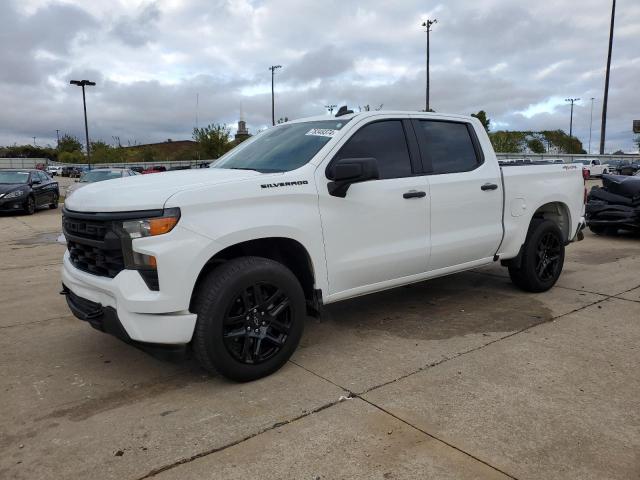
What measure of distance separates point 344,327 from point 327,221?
52.4 inches

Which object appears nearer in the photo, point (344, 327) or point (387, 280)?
point (387, 280)

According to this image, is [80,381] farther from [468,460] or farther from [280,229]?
[468,460]

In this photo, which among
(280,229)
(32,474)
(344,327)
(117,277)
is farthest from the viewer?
(344,327)

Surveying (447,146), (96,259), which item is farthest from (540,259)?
→ (96,259)

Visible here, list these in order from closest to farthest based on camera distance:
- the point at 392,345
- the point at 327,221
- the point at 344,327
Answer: the point at 327,221 < the point at 392,345 < the point at 344,327

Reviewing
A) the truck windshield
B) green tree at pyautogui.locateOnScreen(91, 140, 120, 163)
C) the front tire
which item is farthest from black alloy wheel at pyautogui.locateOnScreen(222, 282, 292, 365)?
green tree at pyautogui.locateOnScreen(91, 140, 120, 163)

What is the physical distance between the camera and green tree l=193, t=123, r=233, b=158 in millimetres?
62156

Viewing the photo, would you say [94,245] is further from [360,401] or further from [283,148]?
[360,401]

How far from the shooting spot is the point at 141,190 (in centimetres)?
354

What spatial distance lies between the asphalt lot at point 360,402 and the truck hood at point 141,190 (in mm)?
1039

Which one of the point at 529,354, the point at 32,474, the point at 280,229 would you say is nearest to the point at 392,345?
the point at 529,354

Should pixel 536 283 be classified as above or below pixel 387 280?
below

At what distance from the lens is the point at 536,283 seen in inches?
233

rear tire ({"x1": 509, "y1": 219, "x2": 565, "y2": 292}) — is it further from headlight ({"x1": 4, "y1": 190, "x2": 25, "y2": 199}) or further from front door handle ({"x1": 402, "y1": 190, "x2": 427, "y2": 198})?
headlight ({"x1": 4, "y1": 190, "x2": 25, "y2": 199})
